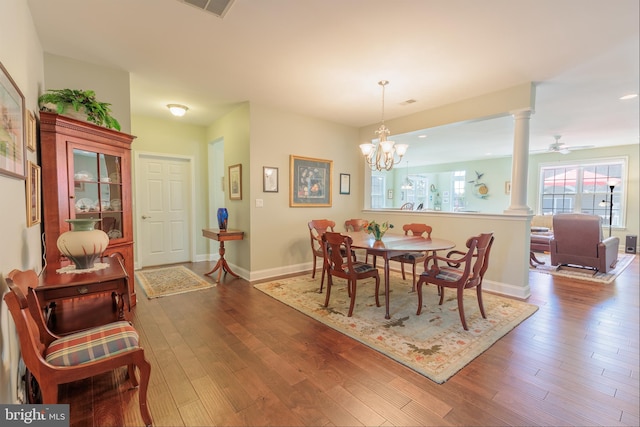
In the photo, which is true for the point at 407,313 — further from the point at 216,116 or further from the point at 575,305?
the point at 216,116

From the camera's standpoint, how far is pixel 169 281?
415 centimetres

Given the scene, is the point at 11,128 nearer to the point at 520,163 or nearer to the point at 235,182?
the point at 235,182

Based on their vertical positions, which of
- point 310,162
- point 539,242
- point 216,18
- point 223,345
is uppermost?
point 216,18

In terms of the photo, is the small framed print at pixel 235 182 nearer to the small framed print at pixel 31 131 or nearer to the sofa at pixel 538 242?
the small framed print at pixel 31 131

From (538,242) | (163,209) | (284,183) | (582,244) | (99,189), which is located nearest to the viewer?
(99,189)

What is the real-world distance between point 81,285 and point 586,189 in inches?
416

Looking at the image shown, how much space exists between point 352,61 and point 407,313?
267cm

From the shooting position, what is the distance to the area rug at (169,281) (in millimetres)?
3725

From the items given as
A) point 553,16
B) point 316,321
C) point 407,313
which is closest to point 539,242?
point 407,313

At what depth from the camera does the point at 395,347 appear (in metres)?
2.36

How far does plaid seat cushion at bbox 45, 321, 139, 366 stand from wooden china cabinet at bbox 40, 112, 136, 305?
1.17m

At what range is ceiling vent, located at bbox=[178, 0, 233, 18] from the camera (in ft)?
6.66

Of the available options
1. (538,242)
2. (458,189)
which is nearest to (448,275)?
(538,242)

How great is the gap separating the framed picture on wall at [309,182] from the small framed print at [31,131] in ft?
9.77
